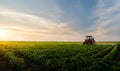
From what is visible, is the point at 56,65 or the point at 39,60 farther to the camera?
the point at 39,60

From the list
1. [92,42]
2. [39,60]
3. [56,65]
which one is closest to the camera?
[56,65]

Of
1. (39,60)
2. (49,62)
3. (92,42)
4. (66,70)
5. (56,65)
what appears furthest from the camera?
(92,42)

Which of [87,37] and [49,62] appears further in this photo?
[87,37]

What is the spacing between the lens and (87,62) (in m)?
22.3

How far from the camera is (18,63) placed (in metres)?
25.9

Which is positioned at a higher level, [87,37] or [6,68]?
[87,37]

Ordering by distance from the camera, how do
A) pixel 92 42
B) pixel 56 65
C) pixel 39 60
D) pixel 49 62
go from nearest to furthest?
pixel 56 65 → pixel 49 62 → pixel 39 60 → pixel 92 42

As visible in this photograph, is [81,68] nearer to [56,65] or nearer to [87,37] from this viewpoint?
[56,65]

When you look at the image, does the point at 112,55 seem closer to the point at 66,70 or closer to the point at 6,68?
the point at 66,70

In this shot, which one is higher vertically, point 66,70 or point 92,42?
point 92,42

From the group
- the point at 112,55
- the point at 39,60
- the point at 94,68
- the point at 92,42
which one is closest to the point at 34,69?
the point at 39,60

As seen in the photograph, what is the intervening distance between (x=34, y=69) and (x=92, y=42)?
165ft

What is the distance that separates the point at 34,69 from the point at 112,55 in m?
11.0

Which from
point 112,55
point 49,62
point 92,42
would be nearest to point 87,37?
point 92,42
